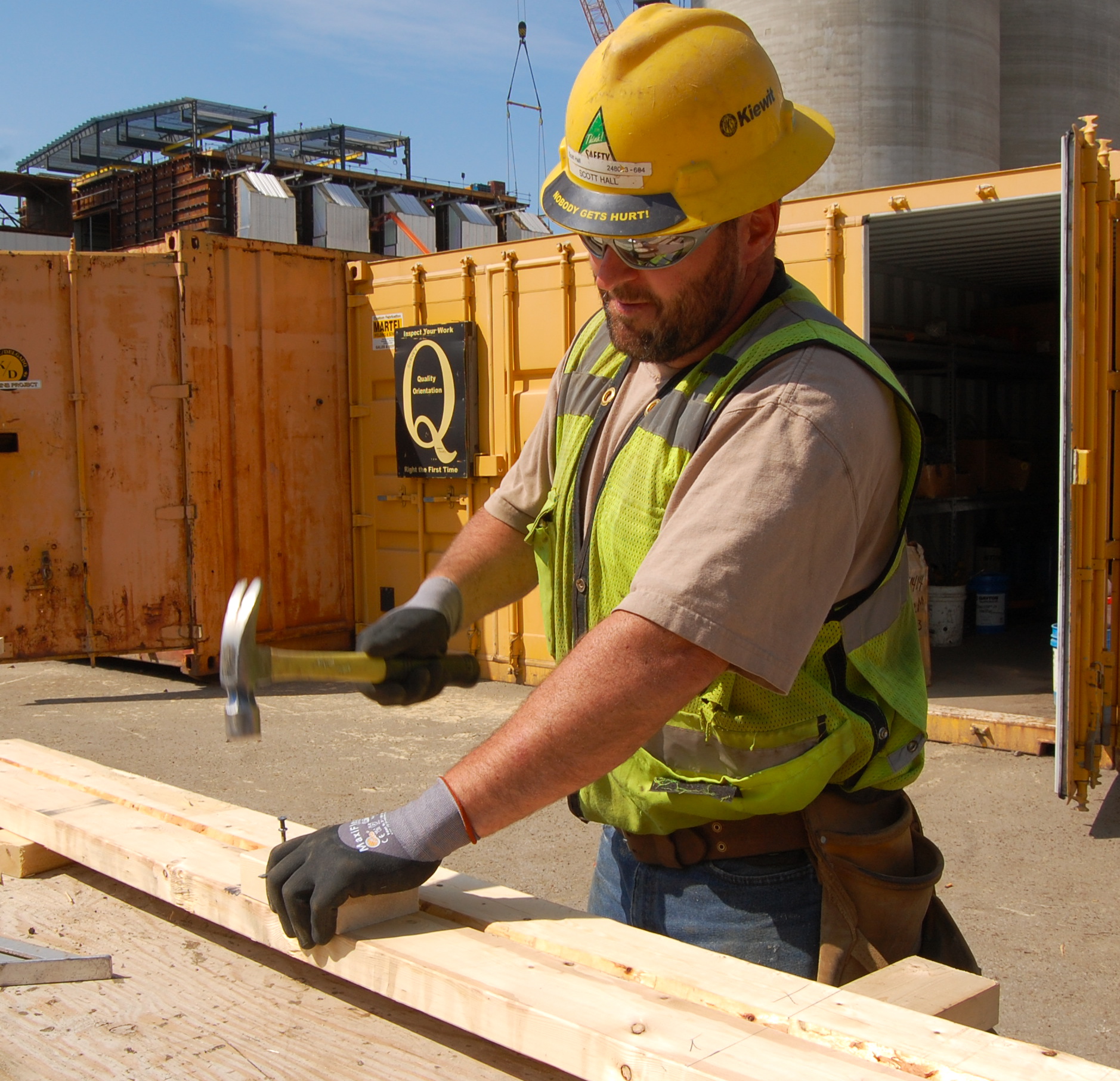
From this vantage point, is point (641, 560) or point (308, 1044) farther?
point (641, 560)

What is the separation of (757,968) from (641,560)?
0.57 m

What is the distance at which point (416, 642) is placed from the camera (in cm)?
197

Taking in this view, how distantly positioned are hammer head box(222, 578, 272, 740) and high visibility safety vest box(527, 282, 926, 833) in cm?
50

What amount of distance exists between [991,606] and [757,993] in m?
7.84

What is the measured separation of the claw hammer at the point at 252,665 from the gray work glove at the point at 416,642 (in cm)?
6

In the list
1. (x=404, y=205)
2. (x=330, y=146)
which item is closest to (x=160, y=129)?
(x=330, y=146)

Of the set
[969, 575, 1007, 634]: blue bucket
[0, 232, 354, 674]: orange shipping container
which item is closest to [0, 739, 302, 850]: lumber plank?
[0, 232, 354, 674]: orange shipping container

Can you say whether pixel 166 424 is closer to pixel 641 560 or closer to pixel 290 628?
pixel 290 628

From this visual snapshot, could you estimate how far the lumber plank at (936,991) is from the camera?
144 centimetres

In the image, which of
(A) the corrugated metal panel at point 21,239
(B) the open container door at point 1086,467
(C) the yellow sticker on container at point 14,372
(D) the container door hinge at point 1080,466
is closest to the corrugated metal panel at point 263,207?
(A) the corrugated metal panel at point 21,239

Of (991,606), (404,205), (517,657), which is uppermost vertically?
(404,205)

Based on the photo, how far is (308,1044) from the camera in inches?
60.0

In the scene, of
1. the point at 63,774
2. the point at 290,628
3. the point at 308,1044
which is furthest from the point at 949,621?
the point at 308,1044

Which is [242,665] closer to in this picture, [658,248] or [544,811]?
[658,248]
